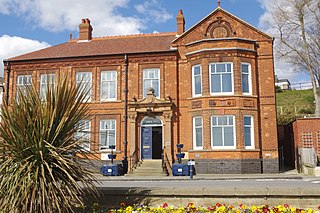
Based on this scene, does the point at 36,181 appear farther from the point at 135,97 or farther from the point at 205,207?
the point at 135,97

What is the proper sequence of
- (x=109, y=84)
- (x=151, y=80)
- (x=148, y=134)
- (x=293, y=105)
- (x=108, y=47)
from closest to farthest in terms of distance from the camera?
(x=148, y=134)
(x=151, y=80)
(x=109, y=84)
(x=108, y=47)
(x=293, y=105)

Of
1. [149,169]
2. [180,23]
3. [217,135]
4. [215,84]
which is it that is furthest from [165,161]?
[180,23]

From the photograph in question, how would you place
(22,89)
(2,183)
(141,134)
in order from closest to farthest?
(2,183) < (22,89) < (141,134)

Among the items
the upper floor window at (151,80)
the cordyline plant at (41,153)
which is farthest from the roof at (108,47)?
the cordyline plant at (41,153)

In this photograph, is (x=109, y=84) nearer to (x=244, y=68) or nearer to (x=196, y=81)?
(x=196, y=81)

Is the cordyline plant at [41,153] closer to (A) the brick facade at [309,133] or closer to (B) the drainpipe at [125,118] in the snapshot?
(B) the drainpipe at [125,118]

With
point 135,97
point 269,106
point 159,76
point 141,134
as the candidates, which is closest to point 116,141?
point 141,134

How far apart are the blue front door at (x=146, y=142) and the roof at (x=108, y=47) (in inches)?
219

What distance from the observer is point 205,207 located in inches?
229

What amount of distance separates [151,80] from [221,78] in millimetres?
4977

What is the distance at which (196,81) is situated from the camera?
75.4ft

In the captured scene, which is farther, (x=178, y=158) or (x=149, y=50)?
(x=149, y=50)

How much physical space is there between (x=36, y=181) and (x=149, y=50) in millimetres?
19862

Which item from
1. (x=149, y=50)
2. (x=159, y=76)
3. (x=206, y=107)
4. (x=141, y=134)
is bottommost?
(x=141, y=134)
